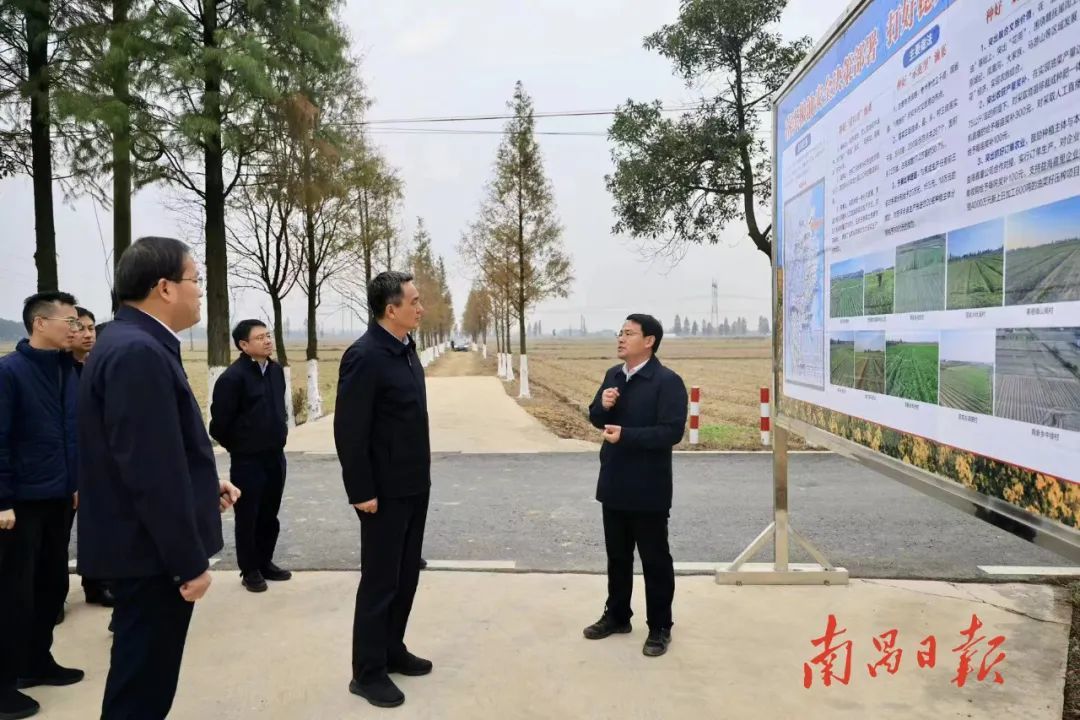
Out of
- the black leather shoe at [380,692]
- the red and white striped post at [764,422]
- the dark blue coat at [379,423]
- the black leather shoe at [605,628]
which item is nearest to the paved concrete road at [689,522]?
the black leather shoe at [605,628]

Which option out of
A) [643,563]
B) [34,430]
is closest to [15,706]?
[34,430]

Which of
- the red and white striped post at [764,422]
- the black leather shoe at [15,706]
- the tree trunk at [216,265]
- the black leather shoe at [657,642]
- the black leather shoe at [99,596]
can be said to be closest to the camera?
the black leather shoe at [15,706]

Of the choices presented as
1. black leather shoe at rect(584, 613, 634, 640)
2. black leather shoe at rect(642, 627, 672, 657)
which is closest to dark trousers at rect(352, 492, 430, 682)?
black leather shoe at rect(584, 613, 634, 640)

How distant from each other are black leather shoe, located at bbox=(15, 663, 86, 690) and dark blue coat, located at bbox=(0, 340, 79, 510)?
814 millimetres

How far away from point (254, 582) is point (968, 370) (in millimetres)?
4228

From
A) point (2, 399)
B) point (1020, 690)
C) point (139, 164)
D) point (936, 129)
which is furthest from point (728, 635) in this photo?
point (139, 164)

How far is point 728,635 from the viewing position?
13.2 ft

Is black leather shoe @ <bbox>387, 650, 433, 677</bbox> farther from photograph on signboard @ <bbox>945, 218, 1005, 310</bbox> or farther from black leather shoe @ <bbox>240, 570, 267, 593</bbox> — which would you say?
photograph on signboard @ <bbox>945, 218, 1005, 310</bbox>

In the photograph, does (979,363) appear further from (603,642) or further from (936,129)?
(603,642)

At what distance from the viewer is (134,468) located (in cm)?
216

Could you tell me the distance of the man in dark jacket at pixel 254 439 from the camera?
189 inches

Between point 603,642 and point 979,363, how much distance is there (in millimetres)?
2357

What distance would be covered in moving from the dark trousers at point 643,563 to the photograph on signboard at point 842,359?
1181 mm

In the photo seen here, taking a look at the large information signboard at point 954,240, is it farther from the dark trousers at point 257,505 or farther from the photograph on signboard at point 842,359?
the dark trousers at point 257,505
